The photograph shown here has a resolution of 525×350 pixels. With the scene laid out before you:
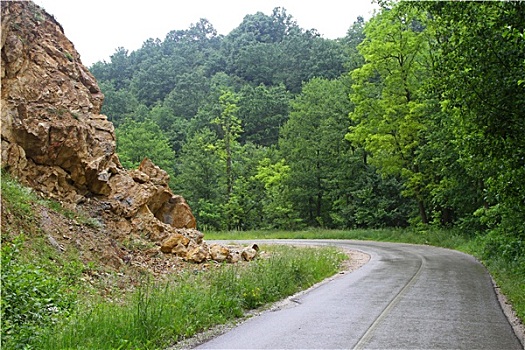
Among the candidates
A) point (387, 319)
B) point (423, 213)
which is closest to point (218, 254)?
point (387, 319)

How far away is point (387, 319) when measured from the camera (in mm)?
8500

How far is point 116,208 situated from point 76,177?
6.02ft

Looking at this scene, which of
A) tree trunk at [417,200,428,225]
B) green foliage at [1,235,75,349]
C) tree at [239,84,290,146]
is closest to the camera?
green foliage at [1,235,75,349]

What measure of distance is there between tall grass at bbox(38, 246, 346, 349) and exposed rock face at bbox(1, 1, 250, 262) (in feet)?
19.6

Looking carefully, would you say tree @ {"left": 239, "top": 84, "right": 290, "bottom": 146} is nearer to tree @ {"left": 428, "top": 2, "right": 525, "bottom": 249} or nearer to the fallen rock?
the fallen rock

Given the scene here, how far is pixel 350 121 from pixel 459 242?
23.6m

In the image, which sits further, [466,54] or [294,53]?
[294,53]

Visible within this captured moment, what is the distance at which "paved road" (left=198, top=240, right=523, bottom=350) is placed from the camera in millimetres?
7066

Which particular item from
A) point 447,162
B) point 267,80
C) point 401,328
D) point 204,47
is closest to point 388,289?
point 401,328

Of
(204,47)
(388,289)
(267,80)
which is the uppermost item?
(204,47)

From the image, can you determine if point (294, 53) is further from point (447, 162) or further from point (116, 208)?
point (116, 208)

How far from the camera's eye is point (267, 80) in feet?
271

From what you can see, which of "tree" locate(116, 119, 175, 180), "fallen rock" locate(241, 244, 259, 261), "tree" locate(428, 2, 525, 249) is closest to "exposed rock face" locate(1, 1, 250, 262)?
"fallen rock" locate(241, 244, 259, 261)

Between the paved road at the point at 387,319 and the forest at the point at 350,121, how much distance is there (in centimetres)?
303
